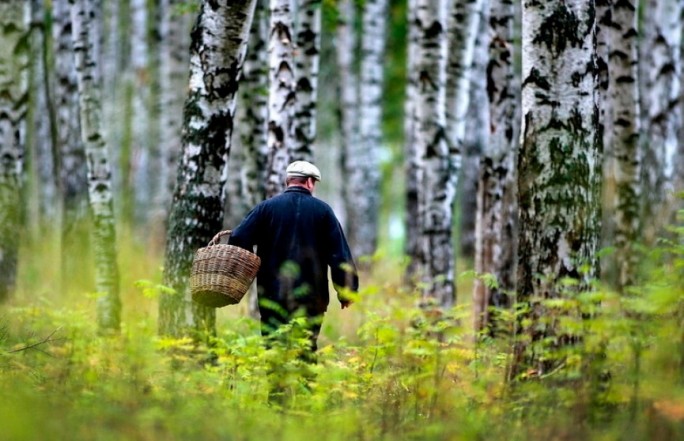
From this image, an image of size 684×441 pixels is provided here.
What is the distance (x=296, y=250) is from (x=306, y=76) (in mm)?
5735

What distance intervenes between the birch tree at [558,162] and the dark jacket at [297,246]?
2048 mm

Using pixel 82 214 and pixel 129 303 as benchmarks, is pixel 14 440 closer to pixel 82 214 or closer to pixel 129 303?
pixel 129 303

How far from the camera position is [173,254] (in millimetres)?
9055

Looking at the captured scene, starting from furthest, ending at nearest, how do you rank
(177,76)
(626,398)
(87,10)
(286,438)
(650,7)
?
(177,76) < (650,7) < (87,10) < (626,398) < (286,438)

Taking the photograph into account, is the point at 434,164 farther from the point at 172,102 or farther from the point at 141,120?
the point at 141,120

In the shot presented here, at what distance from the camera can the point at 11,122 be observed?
12.0 metres

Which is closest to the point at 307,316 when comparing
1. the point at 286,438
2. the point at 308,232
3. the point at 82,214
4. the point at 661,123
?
the point at 308,232

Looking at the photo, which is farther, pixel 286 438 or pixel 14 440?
pixel 286 438

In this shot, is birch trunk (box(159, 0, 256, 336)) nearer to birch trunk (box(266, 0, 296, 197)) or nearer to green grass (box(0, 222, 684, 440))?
green grass (box(0, 222, 684, 440))

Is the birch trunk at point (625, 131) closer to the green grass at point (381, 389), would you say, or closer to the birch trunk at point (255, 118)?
the green grass at point (381, 389)

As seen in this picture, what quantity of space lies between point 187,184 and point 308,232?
1.32 meters

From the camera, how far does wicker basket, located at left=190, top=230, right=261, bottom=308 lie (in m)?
8.12

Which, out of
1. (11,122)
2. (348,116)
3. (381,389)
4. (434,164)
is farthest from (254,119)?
(381,389)

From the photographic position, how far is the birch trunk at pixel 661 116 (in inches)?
584
